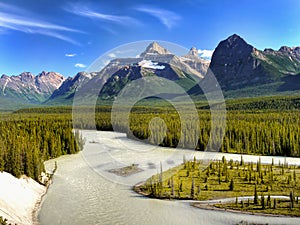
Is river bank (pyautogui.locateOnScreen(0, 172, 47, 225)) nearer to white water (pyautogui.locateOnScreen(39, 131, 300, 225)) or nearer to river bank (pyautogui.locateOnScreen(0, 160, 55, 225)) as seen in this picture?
river bank (pyautogui.locateOnScreen(0, 160, 55, 225))

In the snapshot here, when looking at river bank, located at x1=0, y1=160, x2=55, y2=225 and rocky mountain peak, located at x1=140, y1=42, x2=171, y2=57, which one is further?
river bank, located at x1=0, y1=160, x2=55, y2=225

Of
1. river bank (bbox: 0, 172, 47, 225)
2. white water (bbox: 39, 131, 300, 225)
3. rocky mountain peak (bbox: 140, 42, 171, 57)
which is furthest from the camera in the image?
white water (bbox: 39, 131, 300, 225)

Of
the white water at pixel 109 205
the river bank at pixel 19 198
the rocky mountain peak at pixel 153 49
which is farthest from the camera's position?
the white water at pixel 109 205

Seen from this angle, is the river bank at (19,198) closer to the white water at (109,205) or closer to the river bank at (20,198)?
the river bank at (20,198)

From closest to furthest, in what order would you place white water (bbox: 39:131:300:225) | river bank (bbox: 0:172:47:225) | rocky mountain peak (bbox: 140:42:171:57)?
rocky mountain peak (bbox: 140:42:171:57) < river bank (bbox: 0:172:47:225) < white water (bbox: 39:131:300:225)

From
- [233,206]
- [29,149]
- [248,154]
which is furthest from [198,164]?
[29,149]

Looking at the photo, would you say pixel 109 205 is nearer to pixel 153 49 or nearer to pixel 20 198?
pixel 20 198

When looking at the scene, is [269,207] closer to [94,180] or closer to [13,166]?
[94,180]

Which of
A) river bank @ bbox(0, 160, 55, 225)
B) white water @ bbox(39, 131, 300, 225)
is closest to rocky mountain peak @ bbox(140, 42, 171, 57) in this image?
white water @ bbox(39, 131, 300, 225)

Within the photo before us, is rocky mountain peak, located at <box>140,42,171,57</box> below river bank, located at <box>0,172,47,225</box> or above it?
above

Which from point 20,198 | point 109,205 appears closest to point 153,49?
point 109,205

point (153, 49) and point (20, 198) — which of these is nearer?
point (20, 198)

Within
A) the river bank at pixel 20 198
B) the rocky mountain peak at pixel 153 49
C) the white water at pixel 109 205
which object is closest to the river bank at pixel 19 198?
the river bank at pixel 20 198

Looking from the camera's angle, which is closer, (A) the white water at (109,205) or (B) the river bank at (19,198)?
(B) the river bank at (19,198)
